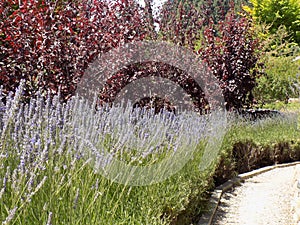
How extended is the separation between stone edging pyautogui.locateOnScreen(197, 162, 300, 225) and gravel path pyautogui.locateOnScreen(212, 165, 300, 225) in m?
0.08

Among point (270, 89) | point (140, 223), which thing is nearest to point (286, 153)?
point (270, 89)

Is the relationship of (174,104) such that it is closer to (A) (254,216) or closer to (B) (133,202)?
(A) (254,216)

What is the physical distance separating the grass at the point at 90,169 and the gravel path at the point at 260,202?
0.53 metres

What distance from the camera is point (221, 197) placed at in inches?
211

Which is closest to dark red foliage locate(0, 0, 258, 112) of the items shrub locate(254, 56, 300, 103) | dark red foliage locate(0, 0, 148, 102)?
dark red foliage locate(0, 0, 148, 102)

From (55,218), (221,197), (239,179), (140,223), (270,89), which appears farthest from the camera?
(270,89)

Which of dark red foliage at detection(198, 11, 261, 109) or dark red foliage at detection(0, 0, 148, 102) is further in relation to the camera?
dark red foliage at detection(198, 11, 261, 109)

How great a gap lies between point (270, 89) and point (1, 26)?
32.3 feet

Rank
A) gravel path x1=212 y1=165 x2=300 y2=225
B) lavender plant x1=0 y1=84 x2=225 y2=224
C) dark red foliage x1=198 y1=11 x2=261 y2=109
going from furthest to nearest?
dark red foliage x1=198 y1=11 x2=261 y2=109, gravel path x1=212 y1=165 x2=300 y2=225, lavender plant x1=0 y1=84 x2=225 y2=224

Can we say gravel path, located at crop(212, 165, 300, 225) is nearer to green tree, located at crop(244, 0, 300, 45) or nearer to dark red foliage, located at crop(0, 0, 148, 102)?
dark red foliage, located at crop(0, 0, 148, 102)

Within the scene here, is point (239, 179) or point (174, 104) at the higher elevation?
point (174, 104)

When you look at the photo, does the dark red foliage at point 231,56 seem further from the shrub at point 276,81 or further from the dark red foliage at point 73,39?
the shrub at point 276,81

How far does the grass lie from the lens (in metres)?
2.08

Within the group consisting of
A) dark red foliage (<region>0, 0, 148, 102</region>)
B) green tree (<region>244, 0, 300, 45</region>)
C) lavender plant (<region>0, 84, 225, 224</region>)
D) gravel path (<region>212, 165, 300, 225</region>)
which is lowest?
gravel path (<region>212, 165, 300, 225</region>)
